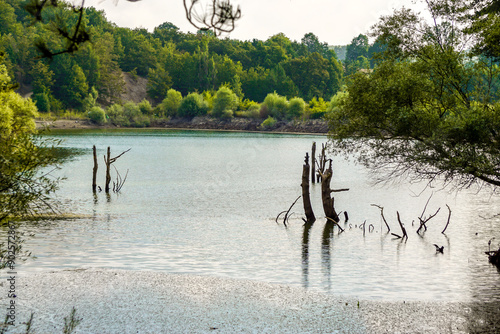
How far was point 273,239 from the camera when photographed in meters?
25.6

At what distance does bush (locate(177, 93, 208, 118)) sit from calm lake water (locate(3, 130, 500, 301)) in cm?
11338

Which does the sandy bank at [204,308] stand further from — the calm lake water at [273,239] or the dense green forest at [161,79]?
the dense green forest at [161,79]

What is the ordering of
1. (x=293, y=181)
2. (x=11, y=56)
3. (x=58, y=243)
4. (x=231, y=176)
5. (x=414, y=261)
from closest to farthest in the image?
(x=414, y=261) < (x=58, y=243) < (x=293, y=181) < (x=231, y=176) < (x=11, y=56)

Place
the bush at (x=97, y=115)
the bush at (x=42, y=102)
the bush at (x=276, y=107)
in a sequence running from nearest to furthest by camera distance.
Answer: the bush at (x=42, y=102) → the bush at (x=276, y=107) → the bush at (x=97, y=115)

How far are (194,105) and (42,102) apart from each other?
40.8 metres

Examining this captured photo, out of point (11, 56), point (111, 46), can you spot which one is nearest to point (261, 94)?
point (111, 46)

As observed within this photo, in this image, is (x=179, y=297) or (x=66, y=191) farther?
(x=66, y=191)

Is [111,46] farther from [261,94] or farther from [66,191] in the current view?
[66,191]

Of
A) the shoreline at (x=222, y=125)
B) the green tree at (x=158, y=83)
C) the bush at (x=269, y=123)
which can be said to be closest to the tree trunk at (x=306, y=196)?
the shoreline at (x=222, y=125)

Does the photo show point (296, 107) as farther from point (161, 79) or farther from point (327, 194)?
point (327, 194)

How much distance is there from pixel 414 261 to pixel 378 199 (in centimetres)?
1740

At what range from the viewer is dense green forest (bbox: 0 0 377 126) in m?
151

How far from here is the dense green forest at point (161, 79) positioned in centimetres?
15125

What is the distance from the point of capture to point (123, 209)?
1324 inches
